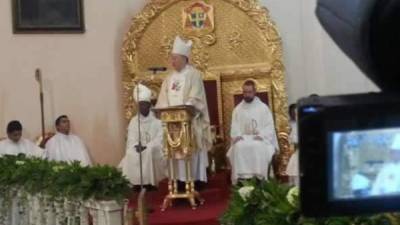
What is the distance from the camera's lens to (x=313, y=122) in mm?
678

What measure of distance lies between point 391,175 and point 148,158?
27.5ft

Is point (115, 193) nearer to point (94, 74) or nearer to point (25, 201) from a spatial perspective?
point (25, 201)

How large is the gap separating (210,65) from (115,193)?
4.95 meters

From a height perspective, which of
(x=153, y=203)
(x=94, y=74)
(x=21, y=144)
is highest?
(x=94, y=74)

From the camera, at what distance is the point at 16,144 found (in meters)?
9.73

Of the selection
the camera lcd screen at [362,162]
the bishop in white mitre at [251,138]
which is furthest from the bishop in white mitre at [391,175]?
the bishop in white mitre at [251,138]

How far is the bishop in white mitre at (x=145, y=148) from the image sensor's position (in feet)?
29.6

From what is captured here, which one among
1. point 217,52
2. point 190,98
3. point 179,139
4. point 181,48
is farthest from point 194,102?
point 217,52

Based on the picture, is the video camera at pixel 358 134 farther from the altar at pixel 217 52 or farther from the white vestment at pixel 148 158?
the altar at pixel 217 52

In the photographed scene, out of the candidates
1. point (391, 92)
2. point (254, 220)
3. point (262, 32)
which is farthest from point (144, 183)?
point (391, 92)

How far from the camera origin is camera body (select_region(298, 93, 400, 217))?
68 cm

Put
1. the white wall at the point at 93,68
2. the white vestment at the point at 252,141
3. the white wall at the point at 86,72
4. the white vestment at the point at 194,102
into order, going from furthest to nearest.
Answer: the white wall at the point at 86,72
the white wall at the point at 93,68
the white vestment at the point at 252,141
the white vestment at the point at 194,102

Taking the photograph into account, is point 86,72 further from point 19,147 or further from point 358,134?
point 358,134

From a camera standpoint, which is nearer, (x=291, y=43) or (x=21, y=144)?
(x=21, y=144)
